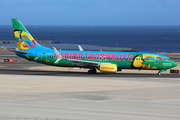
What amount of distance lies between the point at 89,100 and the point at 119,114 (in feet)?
21.2

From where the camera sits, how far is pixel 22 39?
195 ft

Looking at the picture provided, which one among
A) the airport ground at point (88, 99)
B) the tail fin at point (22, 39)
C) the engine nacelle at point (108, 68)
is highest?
the tail fin at point (22, 39)

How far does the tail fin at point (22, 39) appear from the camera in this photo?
58906 mm

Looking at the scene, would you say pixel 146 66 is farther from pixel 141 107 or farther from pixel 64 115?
pixel 64 115

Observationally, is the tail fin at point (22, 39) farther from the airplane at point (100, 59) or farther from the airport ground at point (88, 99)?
the airport ground at point (88, 99)

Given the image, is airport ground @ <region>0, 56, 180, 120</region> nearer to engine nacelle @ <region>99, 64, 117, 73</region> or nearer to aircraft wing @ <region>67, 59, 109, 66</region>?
engine nacelle @ <region>99, 64, 117, 73</region>

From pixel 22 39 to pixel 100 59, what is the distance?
12.5 meters

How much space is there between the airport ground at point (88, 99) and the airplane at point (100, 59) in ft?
24.5

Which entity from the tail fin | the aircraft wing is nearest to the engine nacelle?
the aircraft wing

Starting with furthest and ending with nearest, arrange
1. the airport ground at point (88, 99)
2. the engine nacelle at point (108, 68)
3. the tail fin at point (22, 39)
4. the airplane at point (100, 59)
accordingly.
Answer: the tail fin at point (22, 39), the airplane at point (100, 59), the engine nacelle at point (108, 68), the airport ground at point (88, 99)

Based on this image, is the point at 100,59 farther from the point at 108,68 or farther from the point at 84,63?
the point at 84,63

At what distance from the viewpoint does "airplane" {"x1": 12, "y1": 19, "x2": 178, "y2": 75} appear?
57000mm

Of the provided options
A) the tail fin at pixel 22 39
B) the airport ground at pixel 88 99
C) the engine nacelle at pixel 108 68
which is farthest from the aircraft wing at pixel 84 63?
the airport ground at pixel 88 99

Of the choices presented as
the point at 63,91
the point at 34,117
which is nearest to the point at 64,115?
the point at 34,117
